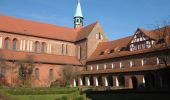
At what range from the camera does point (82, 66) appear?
61406 mm

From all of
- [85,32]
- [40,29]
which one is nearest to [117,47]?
[85,32]

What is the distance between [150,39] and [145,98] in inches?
788

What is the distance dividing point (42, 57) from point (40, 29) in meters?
8.46

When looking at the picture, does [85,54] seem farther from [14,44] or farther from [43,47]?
[14,44]

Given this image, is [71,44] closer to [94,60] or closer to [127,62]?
[94,60]

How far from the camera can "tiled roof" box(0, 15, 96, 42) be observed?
56.1m

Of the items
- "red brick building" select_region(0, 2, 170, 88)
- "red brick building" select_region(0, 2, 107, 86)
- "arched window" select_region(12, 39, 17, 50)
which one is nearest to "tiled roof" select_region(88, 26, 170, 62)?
"red brick building" select_region(0, 2, 170, 88)

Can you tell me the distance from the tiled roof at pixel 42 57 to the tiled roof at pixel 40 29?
476cm

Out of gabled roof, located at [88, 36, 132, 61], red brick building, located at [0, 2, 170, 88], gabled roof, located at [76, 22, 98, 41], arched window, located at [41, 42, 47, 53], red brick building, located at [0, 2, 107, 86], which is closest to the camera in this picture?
red brick building, located at [0, 2, 170, 88]

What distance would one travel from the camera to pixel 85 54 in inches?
2435

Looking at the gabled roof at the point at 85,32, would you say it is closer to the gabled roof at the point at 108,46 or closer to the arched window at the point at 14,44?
the gabled roof at the point at 108,46

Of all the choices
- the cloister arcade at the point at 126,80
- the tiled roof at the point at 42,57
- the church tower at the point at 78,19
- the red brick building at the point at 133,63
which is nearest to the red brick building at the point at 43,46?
the tiled roof at the point at 42,57

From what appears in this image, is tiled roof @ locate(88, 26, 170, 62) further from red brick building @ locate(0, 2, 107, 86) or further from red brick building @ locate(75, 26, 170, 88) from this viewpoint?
red brick building @ locate(0, 2, 107, 86)

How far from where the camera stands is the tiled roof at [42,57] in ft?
170
